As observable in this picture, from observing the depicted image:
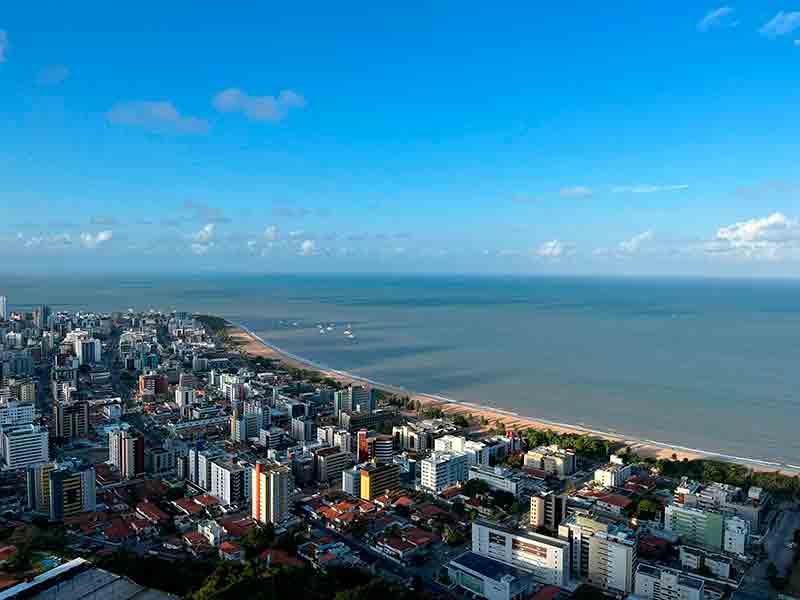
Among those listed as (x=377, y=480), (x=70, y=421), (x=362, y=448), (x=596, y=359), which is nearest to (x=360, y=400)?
(x=362, y=448)

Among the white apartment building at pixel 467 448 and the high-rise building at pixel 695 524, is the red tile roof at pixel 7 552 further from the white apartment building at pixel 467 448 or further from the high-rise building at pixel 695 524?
the high-rise building at pixel 695 524

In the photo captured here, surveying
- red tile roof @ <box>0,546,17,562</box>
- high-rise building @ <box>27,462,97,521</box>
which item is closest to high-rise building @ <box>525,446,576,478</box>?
high-rise building @ <box>27,462,97,521</box>

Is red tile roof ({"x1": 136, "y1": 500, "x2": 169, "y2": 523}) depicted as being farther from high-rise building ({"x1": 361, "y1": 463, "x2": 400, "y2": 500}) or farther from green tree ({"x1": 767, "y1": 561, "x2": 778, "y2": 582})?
green tree ({"x1": 767, "y1": 561, "x2": 778, "y2": 582})

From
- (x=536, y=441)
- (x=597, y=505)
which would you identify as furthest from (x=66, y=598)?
(x=536, y=441)

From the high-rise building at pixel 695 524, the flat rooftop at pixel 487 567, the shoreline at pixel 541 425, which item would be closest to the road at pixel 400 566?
the flat rooftop at pixel 487 567

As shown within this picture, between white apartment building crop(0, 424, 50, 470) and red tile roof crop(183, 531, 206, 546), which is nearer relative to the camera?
red tile roof crop(183, 531, 206, 546)

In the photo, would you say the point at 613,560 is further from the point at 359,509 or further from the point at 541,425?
the point at 541,425
